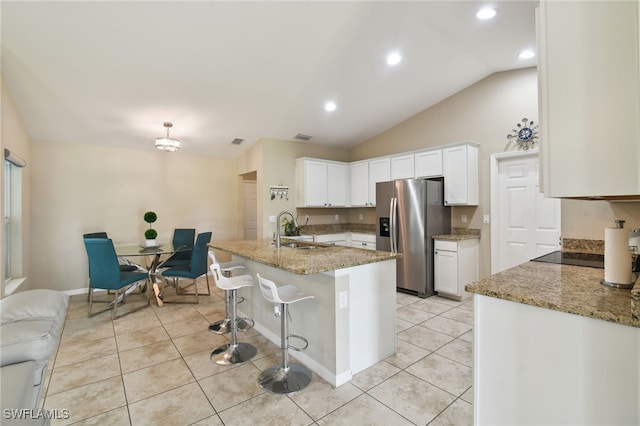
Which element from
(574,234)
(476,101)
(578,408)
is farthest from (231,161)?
(578,408)

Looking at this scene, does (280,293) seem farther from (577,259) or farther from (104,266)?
(104,266)

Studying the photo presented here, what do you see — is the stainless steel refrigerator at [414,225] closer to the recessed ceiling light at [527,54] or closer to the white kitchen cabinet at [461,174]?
the white kitchen cabinet at [461,174]

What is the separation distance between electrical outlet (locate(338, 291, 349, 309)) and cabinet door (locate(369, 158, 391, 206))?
130 inches

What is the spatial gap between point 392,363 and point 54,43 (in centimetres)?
407

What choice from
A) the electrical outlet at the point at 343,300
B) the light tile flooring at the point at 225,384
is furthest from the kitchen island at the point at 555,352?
the electrical outlet at the point at 343,300

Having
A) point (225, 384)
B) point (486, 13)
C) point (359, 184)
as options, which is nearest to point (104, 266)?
point (225, 384)

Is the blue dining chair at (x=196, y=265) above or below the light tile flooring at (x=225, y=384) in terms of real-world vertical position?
above

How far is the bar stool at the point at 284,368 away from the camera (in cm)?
212

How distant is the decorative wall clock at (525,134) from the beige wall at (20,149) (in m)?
5.91

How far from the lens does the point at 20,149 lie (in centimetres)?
370

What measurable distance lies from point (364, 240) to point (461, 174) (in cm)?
200

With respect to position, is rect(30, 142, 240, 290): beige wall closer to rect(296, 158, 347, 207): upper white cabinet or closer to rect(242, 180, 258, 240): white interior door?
rect(242, 180, 258, 240): white interior door

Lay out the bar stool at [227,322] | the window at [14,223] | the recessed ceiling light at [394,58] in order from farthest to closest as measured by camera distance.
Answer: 1. the window at [14,223]
2. the recessed ceiling light at [394,58]
3. the bar stool at [227,322]

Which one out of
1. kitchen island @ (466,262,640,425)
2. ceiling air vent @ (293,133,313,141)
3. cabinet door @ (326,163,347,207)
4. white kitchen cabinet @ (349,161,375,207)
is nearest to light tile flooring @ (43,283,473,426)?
kitchen island @ (466,262,640,425)
